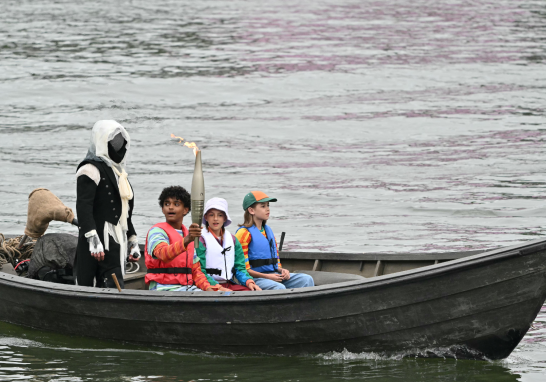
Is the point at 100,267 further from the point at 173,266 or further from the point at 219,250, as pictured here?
the point at 219,250

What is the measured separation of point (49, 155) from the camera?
17.8 m

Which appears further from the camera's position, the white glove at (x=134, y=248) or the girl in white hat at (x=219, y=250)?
the white glove at (x=134, y=248)

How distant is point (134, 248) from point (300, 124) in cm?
1334

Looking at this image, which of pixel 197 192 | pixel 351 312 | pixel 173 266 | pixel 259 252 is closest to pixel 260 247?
pixel 259 252

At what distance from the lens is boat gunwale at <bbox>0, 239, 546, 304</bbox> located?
619cm

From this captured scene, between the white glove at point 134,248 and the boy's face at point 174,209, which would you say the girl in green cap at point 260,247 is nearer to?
the boy's face at point 174,209

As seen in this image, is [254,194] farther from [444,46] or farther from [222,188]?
[444,46]

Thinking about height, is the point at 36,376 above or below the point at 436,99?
below

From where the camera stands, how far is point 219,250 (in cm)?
722

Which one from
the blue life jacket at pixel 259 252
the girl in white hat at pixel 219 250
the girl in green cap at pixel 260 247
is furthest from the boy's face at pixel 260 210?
the girl in white hat at pixel 219 250

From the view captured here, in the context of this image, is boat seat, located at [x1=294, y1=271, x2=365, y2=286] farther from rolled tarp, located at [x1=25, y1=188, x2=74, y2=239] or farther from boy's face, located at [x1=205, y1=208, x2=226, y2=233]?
rolled tarp, located at [x1=25, y1=188, x2=74, y2=239]

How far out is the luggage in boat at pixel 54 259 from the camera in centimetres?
804

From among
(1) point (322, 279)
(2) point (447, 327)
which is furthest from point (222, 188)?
(2) point (447, 327)

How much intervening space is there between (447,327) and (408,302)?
373mm
